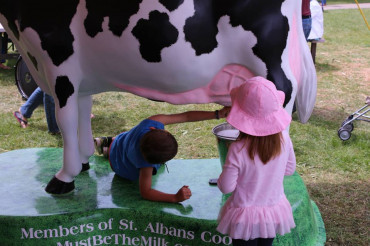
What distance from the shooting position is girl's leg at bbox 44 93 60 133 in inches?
183

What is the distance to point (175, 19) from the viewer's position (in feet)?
7.52

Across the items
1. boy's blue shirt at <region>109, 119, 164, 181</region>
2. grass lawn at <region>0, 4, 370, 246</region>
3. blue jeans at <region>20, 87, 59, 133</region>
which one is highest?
boy's blue shirt at <region>109, 119, 164, 181</region>

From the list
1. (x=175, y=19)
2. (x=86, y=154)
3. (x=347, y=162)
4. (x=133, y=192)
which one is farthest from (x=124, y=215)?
(x=347, y=162)

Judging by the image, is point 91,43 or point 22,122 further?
point 22,122

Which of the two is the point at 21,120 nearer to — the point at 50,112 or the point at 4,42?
the point at 50,112

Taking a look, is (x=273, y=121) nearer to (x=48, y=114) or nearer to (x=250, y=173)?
(x=250, y=173)

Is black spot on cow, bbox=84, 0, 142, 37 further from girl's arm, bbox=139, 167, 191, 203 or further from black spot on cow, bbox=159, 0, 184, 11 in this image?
girl's arm, bbox=139, 167, 191, 203

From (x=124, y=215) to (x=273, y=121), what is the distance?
1053mm

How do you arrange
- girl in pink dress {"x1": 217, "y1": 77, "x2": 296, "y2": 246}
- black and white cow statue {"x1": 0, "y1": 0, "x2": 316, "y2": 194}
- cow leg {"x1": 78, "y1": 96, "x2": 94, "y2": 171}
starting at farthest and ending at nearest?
1. cow leg {"x1": 78, "y1": 96, "x2": 94, "y2": 171}
2. black and white cow statue {"x1": 0, "y1": 0, "x2": 316, "y2": 194}
3. girl in pink dress {"x1": 217, "y1": 77, "x2": 296, "y2": 246}

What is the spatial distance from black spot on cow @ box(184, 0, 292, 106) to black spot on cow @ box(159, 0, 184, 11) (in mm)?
77

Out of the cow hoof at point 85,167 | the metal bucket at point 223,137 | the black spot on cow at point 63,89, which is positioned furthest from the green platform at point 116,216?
the black spot on cow at point 63,89

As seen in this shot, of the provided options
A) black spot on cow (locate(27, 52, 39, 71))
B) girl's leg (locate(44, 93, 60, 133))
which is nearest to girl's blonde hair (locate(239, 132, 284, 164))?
black spot on cow (locate(27, 52, 39, 71))

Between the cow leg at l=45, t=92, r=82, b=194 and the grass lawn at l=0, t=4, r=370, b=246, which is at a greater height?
the cow leg at l=45, t=92, r=82, b=194

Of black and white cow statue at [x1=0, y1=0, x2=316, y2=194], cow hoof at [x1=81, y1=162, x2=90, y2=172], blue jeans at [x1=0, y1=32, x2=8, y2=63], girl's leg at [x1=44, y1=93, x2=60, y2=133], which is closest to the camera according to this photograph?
black and white cow statue at [x1=0, y1=0, x2=316, y2=194]
